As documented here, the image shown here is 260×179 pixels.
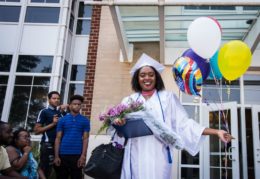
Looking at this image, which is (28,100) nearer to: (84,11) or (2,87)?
(2,87)

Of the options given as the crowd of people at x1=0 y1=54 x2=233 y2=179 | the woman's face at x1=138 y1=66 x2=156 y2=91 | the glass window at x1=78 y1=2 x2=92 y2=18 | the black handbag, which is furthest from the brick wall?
the glass window at x1=78 y1=2 x2=92 y2=18

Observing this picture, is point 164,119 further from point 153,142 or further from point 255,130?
point 255,130

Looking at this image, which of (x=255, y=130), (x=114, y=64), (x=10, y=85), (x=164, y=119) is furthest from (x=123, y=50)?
(x=10, y=85)

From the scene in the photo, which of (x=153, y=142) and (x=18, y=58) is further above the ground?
(x=18, y=58)

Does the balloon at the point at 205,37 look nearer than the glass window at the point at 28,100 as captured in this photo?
Yes

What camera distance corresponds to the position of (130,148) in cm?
271

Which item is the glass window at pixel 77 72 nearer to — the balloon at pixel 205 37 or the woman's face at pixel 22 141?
the woman's face at pixel 22 141

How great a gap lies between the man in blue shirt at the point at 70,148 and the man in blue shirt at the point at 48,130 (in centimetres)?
16

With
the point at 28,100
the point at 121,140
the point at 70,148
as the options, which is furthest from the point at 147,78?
the point at 28,100

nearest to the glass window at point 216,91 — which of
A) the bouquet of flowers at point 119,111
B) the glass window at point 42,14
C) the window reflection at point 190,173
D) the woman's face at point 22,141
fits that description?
the window reflection at point 190,173

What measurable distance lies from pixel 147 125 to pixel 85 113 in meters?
3.86

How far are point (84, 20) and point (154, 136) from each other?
354 inches

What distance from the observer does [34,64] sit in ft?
32.3

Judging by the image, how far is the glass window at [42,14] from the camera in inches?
403
